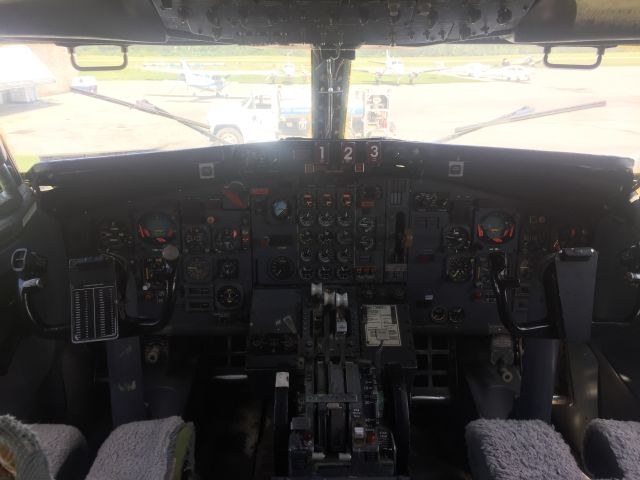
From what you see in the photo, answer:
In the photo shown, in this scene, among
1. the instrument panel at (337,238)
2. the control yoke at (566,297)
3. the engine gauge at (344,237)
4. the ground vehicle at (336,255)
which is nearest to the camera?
the control yoke at (566,297)

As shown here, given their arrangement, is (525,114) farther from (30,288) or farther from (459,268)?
(30,288)

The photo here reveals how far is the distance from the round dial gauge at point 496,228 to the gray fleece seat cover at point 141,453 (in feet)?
7.13

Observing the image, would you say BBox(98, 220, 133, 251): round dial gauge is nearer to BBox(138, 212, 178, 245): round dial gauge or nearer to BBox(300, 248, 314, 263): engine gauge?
BBox(138, 212, 178, 245): round dial gauge

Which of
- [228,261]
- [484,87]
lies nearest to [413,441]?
[228,261]

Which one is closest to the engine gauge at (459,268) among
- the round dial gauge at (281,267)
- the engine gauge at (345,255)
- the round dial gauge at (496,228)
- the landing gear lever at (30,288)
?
the round dial gauge at (496,228)

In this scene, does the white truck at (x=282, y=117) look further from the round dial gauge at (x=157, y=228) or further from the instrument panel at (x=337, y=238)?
the round dial gauge at (x=157, y=228)

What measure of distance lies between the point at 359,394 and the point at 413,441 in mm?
979

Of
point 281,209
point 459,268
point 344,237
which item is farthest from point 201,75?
point 459,268

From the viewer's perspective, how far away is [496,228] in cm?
353

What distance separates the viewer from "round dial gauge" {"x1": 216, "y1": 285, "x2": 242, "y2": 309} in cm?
364

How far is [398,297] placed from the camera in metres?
3.62

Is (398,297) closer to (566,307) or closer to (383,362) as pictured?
(383,362)

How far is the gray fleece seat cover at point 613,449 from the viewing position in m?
1.70

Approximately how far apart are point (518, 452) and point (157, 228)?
2.45 meters
